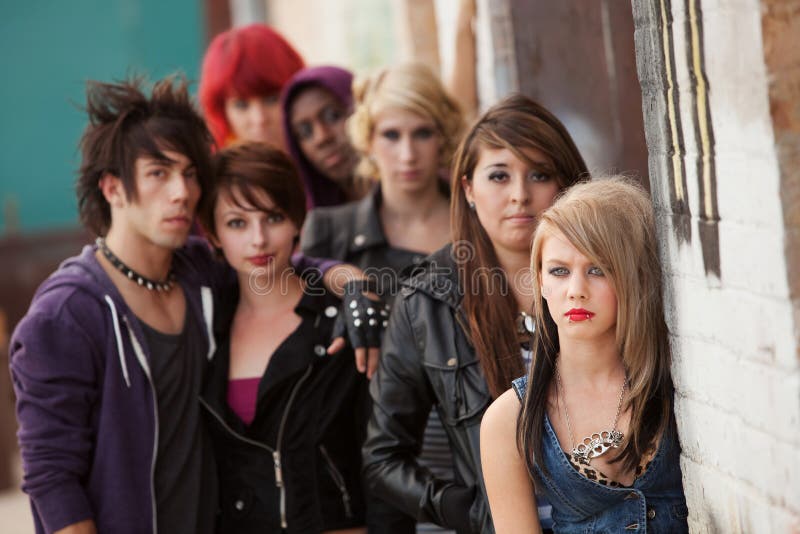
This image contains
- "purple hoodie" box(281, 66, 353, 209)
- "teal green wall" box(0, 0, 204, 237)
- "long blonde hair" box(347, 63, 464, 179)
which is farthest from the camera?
"teal green wall" box(0, 0, 204, 237)

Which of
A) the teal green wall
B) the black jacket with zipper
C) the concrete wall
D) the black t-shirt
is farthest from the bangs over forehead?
the teal green wall

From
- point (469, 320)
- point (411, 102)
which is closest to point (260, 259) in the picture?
point (469, 320)

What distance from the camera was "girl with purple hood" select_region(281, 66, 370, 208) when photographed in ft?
15.2

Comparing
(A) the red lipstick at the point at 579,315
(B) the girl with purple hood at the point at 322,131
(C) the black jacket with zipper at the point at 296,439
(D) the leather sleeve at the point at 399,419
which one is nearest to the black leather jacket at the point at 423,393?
(D) the leather sleeve at the point at 399,419

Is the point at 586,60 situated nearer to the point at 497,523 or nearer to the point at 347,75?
→ the point at 347,75

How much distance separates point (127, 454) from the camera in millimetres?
3100

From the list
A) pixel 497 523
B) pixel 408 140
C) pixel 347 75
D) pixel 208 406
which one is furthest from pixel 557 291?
pixel 347 75

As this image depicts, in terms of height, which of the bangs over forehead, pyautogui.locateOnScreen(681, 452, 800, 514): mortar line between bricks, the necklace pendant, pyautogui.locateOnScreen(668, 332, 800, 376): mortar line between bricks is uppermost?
the bangs over forehead

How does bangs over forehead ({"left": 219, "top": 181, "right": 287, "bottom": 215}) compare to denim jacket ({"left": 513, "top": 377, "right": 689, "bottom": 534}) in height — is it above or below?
above

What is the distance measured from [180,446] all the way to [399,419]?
0.70 m

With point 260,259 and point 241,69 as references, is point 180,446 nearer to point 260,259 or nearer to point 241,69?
point 260,259

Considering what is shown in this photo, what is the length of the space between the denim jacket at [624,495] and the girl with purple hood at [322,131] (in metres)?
2.39

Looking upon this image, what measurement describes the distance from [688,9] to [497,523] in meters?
1.17

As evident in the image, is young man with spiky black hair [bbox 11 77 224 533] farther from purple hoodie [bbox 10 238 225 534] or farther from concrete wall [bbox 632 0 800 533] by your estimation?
concrete wall [bbox 632 0 800 533]
